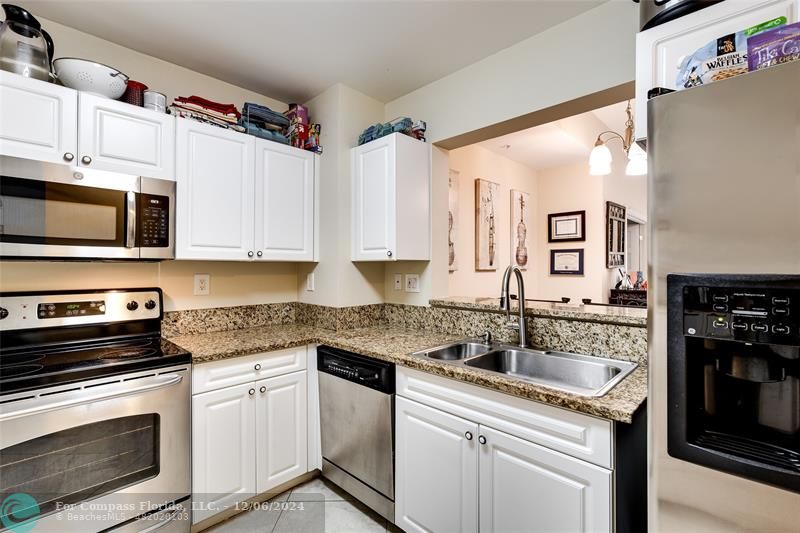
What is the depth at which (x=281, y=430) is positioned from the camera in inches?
76.1

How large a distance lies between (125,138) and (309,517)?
207 centimetres

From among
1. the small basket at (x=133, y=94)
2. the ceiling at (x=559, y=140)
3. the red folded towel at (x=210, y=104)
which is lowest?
the small basket at (x=133, y=94)

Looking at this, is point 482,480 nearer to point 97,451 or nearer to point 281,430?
point 281,430

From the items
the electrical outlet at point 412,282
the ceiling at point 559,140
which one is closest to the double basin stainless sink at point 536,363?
the electrical outlet at point 412,282

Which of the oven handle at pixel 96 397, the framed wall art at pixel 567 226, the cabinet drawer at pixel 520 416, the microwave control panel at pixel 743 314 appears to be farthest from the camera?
the framed wall art at pixel 567 226

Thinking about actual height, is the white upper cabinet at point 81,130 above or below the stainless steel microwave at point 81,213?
above

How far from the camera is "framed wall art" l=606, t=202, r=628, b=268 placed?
398 centimetres

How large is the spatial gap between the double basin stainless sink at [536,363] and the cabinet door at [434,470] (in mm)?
261

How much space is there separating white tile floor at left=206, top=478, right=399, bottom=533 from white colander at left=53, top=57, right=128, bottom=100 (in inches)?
83.8

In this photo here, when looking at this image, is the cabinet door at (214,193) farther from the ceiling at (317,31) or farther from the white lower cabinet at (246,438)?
the white lower cabinet at (246,438)

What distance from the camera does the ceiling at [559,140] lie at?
3195mm

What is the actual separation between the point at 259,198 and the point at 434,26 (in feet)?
4.33

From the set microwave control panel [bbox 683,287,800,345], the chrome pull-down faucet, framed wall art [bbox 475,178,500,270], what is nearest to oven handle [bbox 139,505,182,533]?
the chrome pull-down faucet

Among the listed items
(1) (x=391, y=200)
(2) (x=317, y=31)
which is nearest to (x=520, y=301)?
(1) (x=391, y=200)
